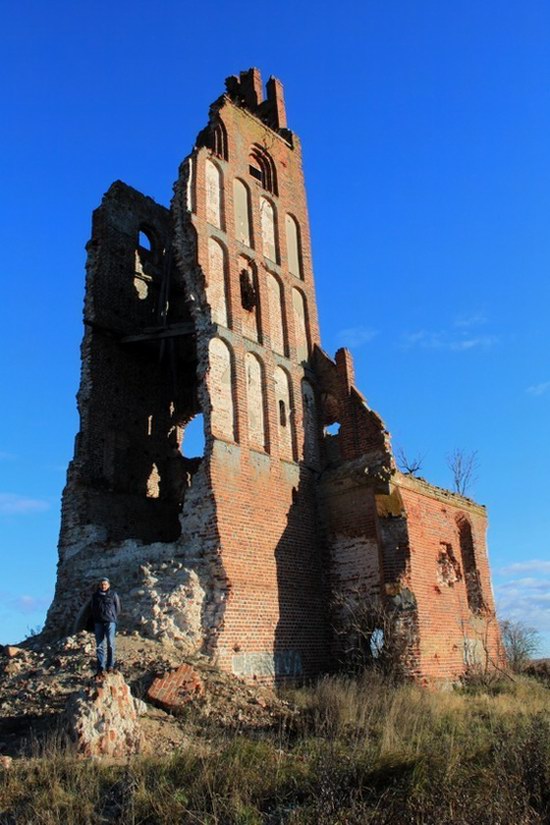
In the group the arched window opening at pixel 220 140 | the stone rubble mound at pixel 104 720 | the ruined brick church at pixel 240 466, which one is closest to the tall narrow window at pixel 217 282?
the ruined brick church at pixel 240 466

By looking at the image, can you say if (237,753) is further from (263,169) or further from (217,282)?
(263,169)

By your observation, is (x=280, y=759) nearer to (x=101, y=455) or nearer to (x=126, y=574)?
(x=126, y=574)

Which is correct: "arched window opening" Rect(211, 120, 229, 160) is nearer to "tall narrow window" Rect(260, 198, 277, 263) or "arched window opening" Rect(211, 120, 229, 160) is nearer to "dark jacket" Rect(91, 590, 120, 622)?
"tall narrow window" Rect(260, 198, 277, 263)

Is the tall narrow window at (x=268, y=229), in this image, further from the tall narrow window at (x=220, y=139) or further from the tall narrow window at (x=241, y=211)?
the tall narrow window at (x=220, y=139)

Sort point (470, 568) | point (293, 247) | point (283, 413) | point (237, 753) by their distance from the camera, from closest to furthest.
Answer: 1. point (237, 753)
2. point (283, 413)
3. point (470, 568)
4. point (293, 247)

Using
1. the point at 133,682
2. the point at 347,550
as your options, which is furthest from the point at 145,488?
the point at 133,682

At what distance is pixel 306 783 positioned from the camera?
658 cm

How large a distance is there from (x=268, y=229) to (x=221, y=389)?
549 centimetres

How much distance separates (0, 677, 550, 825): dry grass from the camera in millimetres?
6031

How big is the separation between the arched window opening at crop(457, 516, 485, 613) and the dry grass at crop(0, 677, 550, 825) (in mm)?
9431

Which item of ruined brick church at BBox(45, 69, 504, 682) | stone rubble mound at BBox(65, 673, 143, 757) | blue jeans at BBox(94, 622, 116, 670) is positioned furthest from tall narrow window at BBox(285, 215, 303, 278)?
stone rubble mound at BBox(65, 673, 143, 757)

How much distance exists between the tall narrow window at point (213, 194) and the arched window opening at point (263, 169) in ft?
6.71

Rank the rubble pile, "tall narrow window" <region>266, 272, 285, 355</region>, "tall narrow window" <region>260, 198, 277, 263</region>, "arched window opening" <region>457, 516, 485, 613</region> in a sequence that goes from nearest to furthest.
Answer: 1. the rubble pile
2. "tall narrow window" <region>266, 272, 285, 355</region>
3. "arched window opening" <region>457, 516, 485, 613</region>
4. "tall narrow window" <region>260, 198, 277, 263</region>

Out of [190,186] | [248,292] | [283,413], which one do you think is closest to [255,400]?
[283,413]
